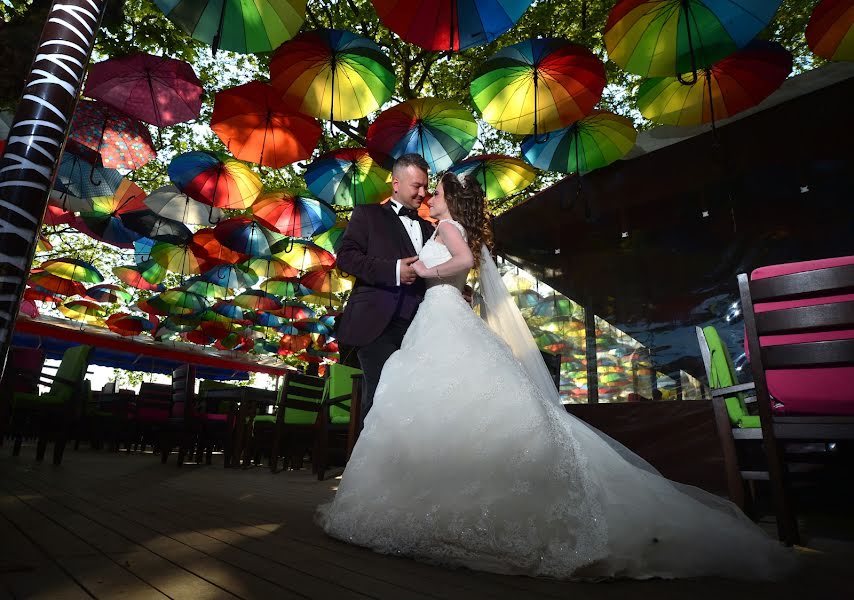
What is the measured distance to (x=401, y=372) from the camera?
1992 mm

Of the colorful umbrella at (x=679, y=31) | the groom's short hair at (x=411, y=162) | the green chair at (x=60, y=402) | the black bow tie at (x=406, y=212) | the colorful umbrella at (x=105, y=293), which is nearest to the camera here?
the groom's short hair at (x=411, y=162)

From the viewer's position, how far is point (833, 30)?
11.7 ft

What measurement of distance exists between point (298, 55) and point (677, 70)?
10.3ft

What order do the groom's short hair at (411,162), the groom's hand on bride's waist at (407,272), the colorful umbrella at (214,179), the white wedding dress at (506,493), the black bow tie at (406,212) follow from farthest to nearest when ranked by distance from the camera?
the colorful umbrella at (214,179)
the black bow tie at (406,212)
the groom's short hair at (411,162)
the groom's hand on bride's waist at (407,272)
the white wedding dress at (506,493)

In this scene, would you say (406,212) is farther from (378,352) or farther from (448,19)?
(448,19)

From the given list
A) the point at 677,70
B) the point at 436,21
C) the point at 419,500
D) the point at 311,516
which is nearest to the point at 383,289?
the point at 419,500

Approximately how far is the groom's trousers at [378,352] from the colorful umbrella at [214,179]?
14.9ft

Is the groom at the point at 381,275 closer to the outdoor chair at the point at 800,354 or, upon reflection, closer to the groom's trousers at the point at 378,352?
the groom's trousers at the point at 378,352

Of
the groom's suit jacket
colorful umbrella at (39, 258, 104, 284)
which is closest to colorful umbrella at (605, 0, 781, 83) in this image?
the groom's suit jacket

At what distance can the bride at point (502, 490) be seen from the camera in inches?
56.8

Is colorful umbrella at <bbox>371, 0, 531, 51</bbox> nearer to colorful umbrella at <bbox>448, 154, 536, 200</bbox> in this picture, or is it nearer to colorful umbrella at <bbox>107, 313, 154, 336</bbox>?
colorful umbrella at <bbox>448, 154, 536, 200</bbox>

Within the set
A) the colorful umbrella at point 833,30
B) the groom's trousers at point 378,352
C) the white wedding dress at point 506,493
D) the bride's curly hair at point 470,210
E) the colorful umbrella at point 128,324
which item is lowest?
the white wedding dress at point 506,493

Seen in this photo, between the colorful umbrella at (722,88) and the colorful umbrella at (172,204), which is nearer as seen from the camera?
the colorful umbrella at (722,88)

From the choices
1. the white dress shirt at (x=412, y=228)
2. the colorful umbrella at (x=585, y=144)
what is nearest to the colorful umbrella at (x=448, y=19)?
the colorful umbrella at (x=585, y=144)
